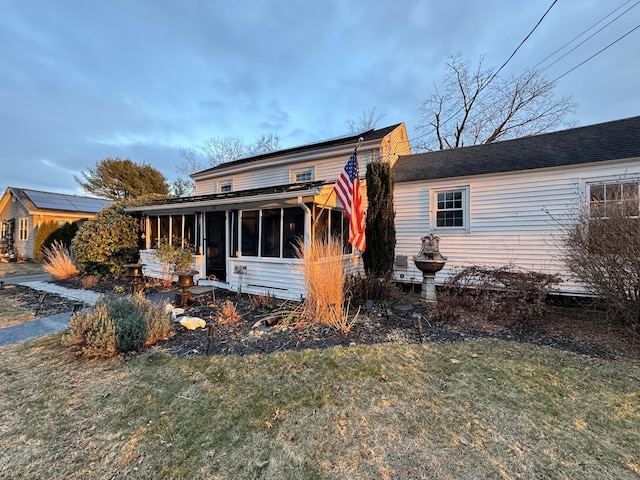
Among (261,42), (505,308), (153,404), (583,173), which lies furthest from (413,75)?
(153,404)

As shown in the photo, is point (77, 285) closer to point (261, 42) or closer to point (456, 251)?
point (261, 42)

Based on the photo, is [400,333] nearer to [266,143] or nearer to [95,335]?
[95,335]

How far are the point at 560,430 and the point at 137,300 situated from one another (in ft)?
17.6

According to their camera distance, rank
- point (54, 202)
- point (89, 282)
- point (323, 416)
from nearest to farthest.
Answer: point (323, 416) < point (89, 282) < point (54, 202)

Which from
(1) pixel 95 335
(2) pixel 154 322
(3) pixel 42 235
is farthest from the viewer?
(3) pixel 42 235

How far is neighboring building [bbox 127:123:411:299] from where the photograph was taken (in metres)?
6.75

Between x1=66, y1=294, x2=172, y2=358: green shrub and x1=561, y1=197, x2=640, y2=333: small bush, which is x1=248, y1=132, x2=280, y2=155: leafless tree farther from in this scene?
x1=561, y1=197, x2=640, y2=333: small bush

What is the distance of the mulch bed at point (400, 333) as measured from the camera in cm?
379

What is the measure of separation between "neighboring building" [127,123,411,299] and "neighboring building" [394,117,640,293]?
1.85m

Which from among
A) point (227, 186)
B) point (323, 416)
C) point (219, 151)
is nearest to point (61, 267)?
point (227, 186)

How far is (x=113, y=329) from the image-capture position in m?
3.51

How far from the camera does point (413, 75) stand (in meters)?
14.5

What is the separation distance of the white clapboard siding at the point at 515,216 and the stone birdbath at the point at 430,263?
83.2 inches

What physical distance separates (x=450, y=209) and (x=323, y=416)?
734 cm
